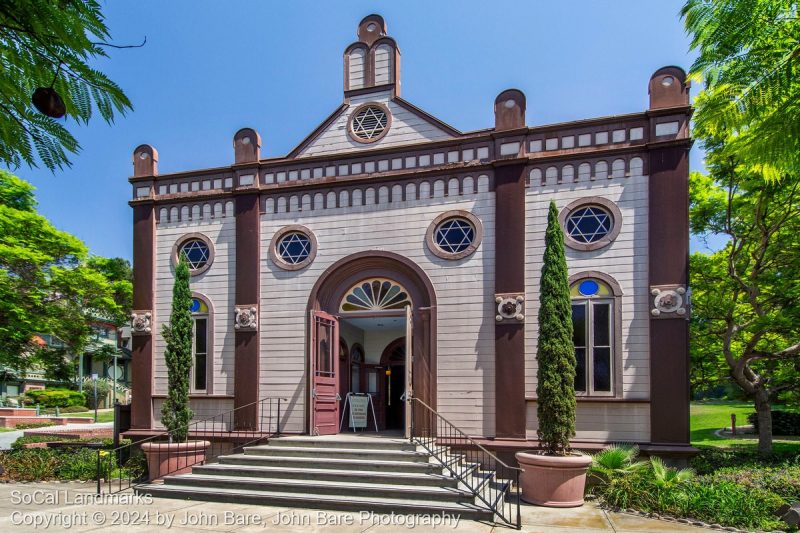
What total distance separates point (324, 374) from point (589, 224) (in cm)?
611

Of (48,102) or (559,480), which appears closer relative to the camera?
(48,102)

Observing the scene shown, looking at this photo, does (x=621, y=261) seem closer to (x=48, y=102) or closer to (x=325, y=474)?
(x=325, y=474)

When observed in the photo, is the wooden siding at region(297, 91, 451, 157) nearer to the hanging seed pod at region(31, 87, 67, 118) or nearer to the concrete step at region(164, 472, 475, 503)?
the concrete step at region(164, 472, 475, 503)

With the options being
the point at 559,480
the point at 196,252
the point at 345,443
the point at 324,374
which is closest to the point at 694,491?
the point at 559,480

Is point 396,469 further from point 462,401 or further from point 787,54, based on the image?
point 787,54

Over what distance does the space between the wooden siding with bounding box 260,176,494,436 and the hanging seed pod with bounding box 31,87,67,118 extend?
10.3 m

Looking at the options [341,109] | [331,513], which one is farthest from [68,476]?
[341,109]

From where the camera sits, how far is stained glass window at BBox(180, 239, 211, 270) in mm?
14117

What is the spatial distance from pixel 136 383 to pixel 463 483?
8.40 m

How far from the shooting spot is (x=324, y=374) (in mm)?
12867

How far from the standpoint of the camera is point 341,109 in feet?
44.9

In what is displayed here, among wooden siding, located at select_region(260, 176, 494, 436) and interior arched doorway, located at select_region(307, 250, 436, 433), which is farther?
interior arched doorway, located at select_region(307, 250, 436, 433)

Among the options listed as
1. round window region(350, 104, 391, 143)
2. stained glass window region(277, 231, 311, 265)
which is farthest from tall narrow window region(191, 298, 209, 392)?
round window region(350, 104, 391, 143)

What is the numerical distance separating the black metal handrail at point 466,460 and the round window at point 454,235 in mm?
3006
